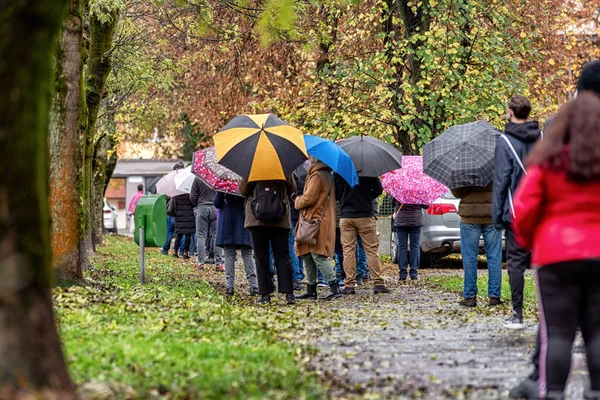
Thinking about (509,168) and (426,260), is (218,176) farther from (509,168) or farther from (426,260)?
(426,260)

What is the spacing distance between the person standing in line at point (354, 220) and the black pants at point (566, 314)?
8722 millimetres

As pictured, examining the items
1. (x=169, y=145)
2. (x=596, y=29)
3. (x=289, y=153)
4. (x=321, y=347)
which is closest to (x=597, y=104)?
(x=321, y=347)

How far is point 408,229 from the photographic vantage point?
1759cm

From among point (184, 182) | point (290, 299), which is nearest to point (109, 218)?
point (184, 182)

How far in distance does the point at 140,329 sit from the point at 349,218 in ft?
19.9

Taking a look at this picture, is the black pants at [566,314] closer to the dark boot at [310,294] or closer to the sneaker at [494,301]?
the sneaker at [494,301]

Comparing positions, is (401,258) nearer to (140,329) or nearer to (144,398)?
(140,329)

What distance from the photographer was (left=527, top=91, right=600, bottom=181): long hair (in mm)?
5387

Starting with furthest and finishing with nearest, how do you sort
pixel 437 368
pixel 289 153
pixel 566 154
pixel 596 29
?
1. pixel 596 29
2. pixel 289 153
3. pixel 437 368
4. pixel 566 154

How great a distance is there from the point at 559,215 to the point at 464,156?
6.98 metres

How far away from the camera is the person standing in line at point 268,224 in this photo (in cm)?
1246

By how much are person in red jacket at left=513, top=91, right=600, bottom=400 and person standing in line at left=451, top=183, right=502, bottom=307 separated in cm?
658

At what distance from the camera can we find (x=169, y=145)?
50562mm

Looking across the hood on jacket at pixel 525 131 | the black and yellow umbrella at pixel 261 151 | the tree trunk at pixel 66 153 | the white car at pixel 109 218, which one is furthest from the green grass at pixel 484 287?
the white car at pixel 109 218
